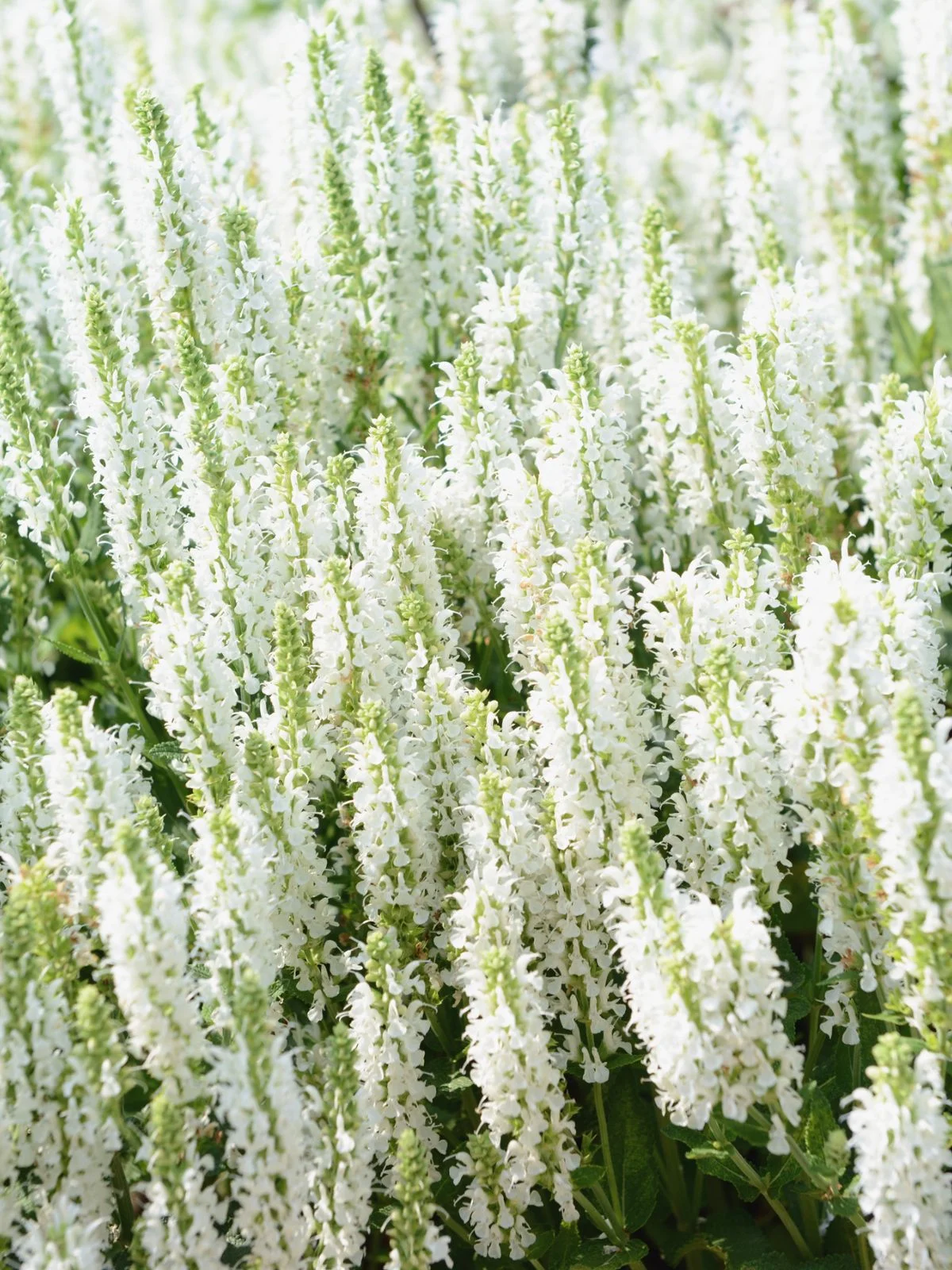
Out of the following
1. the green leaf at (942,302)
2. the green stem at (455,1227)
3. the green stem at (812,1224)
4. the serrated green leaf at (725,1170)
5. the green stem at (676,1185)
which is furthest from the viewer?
the green leaf at (942,302)

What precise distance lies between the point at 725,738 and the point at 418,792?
0.78 meters

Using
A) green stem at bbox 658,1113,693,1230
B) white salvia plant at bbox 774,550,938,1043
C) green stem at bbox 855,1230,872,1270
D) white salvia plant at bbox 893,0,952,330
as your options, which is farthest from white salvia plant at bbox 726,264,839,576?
white salvia plant at bbox 893,0,952,330

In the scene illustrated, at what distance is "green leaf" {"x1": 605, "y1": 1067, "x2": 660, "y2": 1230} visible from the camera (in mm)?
3799

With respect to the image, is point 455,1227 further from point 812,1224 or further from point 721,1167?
point 812,1224

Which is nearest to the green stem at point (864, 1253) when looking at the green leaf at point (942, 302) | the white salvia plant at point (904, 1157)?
the white salvia plant at point (904, 1157)

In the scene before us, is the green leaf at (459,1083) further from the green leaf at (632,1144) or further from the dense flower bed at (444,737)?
the green leaf at (632,1144)

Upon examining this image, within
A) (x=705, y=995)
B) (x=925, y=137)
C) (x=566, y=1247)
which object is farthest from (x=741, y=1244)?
(x=925, y=137)

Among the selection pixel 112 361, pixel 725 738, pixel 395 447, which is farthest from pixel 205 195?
pixel 725 738

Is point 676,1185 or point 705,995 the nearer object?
point 705,995

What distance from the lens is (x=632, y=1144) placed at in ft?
12.9

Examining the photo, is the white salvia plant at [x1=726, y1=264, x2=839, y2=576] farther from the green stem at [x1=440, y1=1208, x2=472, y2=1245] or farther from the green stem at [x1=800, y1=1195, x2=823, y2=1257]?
the green stem at [x1=440, y1=1208, x2=472, y2=1245]

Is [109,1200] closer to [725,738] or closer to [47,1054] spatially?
[47,1054]

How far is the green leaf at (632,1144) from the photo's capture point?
3.80 m

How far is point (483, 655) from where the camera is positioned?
15.3 feet
